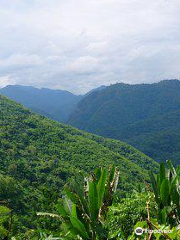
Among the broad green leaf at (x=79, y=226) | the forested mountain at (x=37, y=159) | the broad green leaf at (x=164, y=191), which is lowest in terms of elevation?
the forested mountain at (x=37, y=159)

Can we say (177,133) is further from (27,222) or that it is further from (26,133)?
(27,222)

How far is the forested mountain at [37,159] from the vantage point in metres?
36.9

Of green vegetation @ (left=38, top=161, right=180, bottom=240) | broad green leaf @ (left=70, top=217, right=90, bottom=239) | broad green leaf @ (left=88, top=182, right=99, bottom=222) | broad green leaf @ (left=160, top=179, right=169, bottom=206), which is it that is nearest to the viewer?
green vegetation @ (left=38, top=161, right=180, bottom=240)

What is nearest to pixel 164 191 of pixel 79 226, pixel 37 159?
pixel 79 226

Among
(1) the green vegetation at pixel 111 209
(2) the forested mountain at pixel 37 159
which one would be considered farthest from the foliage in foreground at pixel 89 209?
(2) the forested mountain at pixel 37 159

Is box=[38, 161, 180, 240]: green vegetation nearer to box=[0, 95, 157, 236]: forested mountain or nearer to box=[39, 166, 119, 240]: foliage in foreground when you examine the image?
box=[39, 166, 119, 240]: foliage in foreground

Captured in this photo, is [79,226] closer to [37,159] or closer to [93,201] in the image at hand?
[93,201]

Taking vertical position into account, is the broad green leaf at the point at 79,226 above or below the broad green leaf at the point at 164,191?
below

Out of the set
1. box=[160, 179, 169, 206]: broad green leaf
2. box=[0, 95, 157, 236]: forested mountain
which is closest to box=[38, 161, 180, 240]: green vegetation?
box=[160, 179, 169, 206]: broad green leaf

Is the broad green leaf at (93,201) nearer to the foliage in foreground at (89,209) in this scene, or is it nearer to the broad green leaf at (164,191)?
the foliage in foreground at (89,209)

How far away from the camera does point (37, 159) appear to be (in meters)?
55.5

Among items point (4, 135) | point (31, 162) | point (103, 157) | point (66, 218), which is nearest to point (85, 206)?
point (66, 218)

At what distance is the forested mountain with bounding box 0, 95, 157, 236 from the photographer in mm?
36906

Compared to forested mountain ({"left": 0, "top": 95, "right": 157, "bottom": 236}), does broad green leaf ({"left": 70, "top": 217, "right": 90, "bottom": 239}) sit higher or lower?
higher
